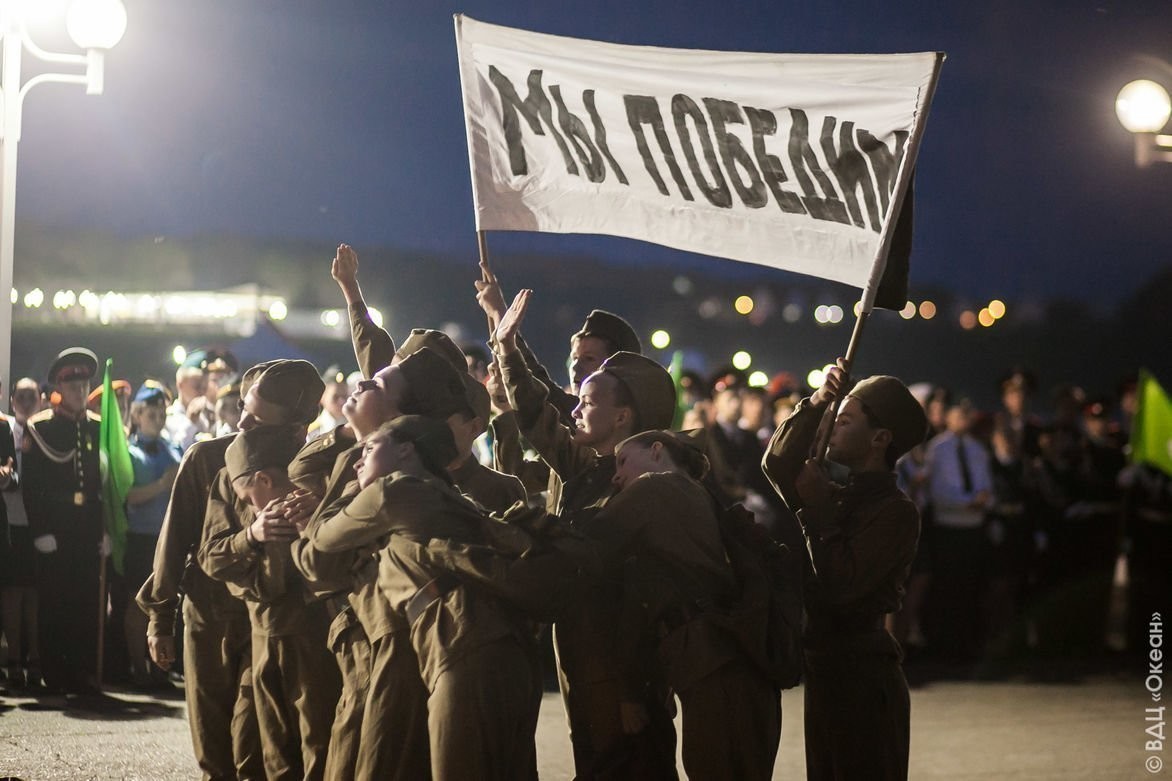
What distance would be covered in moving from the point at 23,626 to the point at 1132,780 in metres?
7.03

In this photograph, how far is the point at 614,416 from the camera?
6027 millimetres

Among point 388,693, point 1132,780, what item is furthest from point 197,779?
point 1132,780

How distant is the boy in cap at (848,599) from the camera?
5785 millimetres

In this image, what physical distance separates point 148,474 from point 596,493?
6.03m

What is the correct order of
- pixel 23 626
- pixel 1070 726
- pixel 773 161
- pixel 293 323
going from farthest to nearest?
pixel 293 323
pixel 23 626
pixel 1070 726
pixel 773 161

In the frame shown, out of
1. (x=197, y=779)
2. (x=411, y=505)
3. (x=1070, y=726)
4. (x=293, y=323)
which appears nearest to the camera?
(x=411, y=505)

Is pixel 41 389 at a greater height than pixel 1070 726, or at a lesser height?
greater

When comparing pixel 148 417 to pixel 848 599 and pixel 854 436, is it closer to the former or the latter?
pixel 854 436

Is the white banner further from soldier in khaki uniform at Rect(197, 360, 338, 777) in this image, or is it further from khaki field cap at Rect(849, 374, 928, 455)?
soldier in khaki uniform at Rect(197, 360, 338, 777)

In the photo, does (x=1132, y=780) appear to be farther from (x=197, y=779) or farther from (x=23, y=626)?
(x=23, y=626)

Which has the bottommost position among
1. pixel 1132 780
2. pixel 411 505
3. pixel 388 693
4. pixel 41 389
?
A: pixel 1132 780

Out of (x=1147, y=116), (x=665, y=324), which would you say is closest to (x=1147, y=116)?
(x=1147, y=116)

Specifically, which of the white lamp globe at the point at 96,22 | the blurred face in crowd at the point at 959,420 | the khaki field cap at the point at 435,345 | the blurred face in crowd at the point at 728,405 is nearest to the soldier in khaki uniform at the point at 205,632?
the khaki field cap at the point at 435,345

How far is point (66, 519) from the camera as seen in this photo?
1078cm
